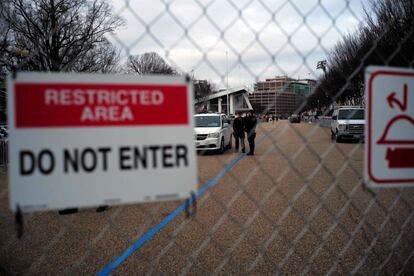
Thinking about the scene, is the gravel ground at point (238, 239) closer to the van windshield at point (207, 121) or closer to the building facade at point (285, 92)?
the building facade at point (285, 92)

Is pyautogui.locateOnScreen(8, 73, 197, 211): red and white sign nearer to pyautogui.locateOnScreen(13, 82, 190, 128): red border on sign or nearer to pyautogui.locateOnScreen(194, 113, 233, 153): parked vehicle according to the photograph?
pyautogui.locateOnScreen(13, 82, 190, 128): red border on sign

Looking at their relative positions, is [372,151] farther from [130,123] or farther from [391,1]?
[391,1]

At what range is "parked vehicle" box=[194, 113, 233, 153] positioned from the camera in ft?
42.6

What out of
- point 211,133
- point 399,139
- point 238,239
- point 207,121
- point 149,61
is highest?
point 149,61

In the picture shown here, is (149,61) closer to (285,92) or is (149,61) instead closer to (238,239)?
(285,92)

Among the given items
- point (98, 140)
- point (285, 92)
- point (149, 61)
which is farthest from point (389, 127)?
point (149, 61)

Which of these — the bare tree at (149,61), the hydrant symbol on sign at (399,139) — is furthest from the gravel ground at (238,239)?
the bare tree at (149,61)

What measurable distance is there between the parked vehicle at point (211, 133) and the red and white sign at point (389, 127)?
34.1 feet

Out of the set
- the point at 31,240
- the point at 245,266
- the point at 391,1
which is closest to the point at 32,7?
the point at 391,1

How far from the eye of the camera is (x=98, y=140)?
1175mm

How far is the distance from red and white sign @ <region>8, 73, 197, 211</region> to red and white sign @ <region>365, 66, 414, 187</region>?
0.95m

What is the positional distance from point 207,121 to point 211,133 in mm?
1331

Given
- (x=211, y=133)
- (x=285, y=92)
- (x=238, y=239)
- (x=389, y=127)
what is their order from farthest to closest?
(x=211, y=133)
(x=238, y=239)
(x=285, y=92)
(x=389, y=127)

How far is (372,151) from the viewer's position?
165 centimetres
